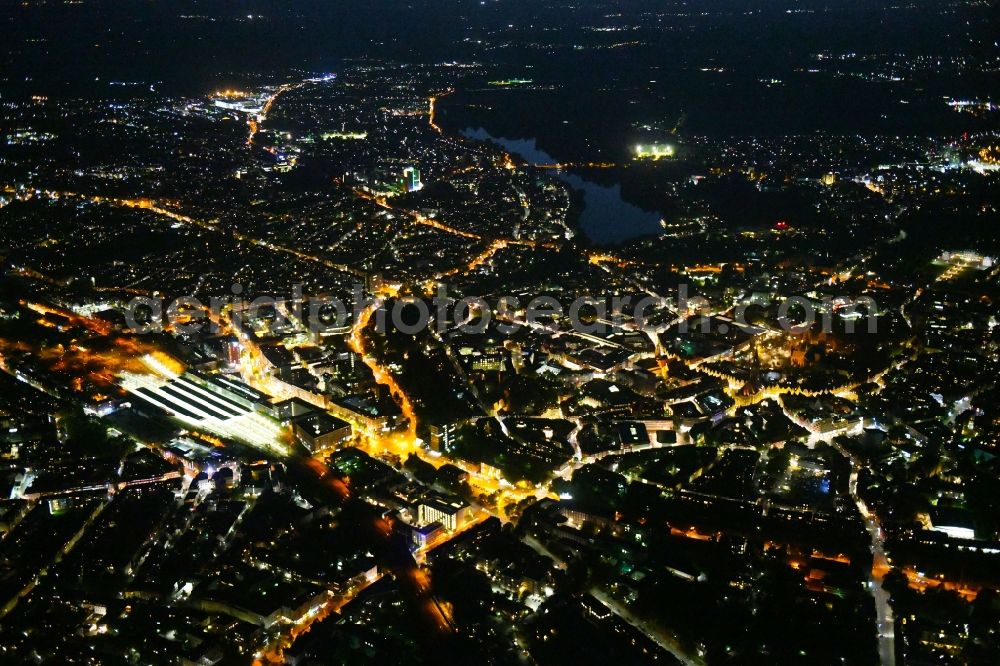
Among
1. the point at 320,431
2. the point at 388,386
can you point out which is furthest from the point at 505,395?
the point at 320,431

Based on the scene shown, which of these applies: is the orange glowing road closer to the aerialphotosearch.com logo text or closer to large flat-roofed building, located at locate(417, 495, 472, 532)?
the aerialphotosearch.com logo text

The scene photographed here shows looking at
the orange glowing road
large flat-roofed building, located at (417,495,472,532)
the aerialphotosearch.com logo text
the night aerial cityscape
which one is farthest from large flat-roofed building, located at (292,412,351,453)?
the aerialphotosearch.com logo text

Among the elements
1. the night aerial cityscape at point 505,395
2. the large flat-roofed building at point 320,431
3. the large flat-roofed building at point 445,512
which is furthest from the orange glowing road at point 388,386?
the large flat-roofed building at point 445,512

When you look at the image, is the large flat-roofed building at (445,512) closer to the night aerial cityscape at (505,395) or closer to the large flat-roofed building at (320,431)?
the night aerial cityscape at (505,395)

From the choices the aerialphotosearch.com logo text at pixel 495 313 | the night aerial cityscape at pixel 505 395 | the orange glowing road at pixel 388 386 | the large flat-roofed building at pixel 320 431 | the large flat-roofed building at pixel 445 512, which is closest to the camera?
the night aerial cityscape at pixel 505 395

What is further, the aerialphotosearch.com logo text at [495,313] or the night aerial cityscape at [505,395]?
the aerialphotosearch.com logo text at [495,313]

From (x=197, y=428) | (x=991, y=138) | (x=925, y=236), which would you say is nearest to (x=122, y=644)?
(x=197, y=428)
